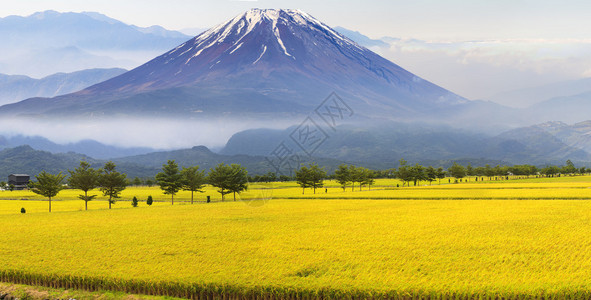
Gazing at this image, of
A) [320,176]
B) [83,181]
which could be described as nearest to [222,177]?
[83,181]

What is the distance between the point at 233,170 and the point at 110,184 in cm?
1777

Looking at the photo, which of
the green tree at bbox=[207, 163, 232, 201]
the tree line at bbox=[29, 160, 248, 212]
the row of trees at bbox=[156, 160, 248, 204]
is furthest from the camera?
the green tree at bbox=[207, 163, 232, 201]

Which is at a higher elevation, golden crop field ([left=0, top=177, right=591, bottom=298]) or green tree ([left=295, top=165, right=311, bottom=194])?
green tree ([left=295, top=165, right=311, bottom=194])

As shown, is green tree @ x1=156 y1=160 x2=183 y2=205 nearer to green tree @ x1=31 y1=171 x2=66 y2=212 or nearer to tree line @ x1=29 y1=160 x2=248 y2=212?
tree line @ x1=29 y1=160 x2=248 y2=212

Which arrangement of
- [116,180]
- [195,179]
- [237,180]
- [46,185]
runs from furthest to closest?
[195,179] < [237,180] < [116,180] < [46,185]

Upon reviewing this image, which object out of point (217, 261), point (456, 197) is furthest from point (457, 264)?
point (456, 197)

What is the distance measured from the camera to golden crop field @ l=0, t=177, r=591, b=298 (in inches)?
671

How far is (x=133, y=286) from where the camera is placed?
60.7ft

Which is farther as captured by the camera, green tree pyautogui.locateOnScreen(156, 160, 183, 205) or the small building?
the small building

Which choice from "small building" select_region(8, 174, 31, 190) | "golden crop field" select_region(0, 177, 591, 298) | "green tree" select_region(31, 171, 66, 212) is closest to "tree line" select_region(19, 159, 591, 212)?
"green tree" select_region(31, 171, 66, 212)

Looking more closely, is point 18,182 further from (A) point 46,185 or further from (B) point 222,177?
(B) point 222,177

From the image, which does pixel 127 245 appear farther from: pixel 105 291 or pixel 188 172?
pixel 188 172

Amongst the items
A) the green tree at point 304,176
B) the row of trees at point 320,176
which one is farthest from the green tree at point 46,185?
the green tree at point 304,176

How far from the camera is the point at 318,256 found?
853 inches
